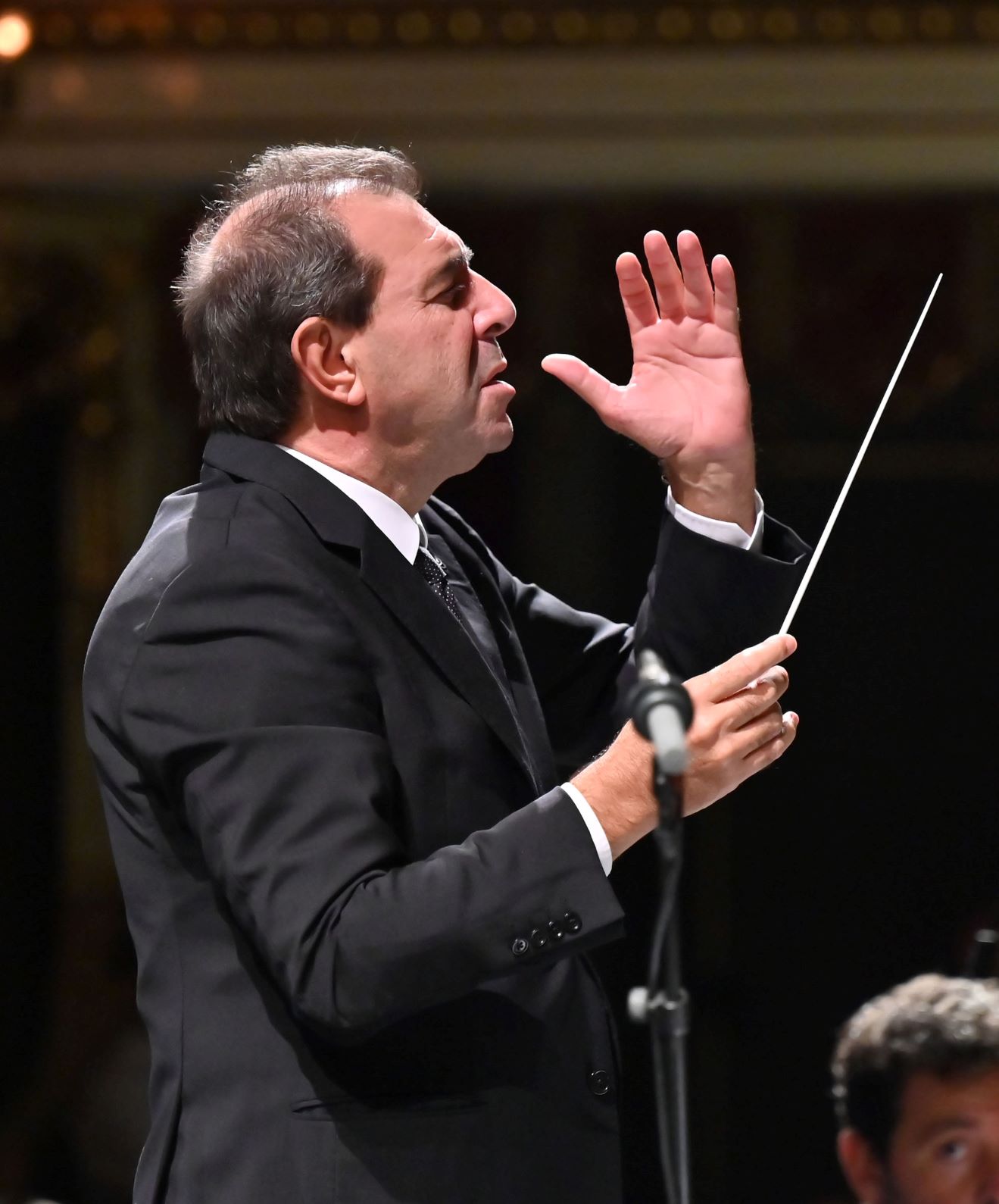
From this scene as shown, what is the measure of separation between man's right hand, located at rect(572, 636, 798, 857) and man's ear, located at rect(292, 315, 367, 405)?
0.42m

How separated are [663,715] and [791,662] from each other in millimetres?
2597

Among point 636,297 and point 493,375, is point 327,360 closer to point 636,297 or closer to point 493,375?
point 493,375

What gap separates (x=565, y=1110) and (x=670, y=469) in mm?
622

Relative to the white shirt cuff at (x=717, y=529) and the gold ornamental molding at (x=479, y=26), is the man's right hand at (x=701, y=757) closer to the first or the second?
the white shirt cuff at (x=717, y=529)

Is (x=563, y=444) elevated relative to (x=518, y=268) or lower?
lower

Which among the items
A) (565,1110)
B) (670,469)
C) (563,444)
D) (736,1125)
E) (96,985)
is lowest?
(736,1125)

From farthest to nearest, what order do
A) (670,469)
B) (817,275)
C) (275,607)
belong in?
(817,275)
(670,469)
(275,607)

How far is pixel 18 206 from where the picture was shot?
12.6 feet

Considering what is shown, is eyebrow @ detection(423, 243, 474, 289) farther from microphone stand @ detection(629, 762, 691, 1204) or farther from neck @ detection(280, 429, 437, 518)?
microphone stand @ detection(629, 762, 691, 1204)

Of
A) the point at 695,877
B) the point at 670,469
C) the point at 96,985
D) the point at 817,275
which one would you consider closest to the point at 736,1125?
the point at 695,877

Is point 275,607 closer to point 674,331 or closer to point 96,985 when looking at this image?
point 674,331

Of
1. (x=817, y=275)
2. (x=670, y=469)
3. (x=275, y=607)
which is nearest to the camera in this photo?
(x=275, y=607)

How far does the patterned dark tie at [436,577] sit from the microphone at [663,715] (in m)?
0.42

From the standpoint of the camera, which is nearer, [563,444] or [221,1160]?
[221,1160]
